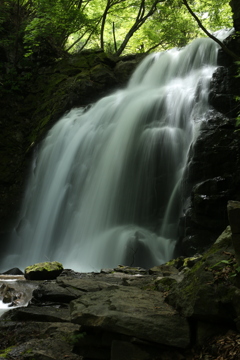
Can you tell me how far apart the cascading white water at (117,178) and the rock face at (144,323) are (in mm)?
5343

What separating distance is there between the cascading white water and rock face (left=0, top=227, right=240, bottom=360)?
534cm

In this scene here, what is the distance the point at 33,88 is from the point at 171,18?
8.28m

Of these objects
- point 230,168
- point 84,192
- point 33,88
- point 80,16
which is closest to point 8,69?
point 33,88

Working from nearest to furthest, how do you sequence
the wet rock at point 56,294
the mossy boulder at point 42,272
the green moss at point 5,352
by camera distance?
the green moss at point 5,352 < the wet rock at point 56,294 < the mossy boulder at point 42,272

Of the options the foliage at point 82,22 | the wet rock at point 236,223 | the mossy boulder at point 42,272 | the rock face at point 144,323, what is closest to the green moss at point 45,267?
the mossy boulder at point 42,272

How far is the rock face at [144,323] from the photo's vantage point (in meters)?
3.07

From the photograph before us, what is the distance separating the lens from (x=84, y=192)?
12.1 metres

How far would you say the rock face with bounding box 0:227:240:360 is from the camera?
3.07 metres

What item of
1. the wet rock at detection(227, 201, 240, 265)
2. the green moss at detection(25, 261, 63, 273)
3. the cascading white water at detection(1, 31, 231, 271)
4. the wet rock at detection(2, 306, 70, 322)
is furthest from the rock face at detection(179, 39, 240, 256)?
the wet rock at detection(227, 201, 240, 265)

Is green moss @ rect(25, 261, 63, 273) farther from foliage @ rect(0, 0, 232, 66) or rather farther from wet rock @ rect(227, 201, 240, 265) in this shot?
foliage @ rect(0, 0, 232, 66)

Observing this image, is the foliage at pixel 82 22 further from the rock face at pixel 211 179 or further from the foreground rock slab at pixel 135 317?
the foreground rock slab at pixel 135 317

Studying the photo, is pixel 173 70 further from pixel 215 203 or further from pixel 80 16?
pixel 215 203

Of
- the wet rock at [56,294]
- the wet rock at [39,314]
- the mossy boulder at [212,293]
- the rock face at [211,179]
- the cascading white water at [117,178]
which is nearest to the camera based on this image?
the mossy boulder at [212,293]

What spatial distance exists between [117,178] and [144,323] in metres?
8.45
